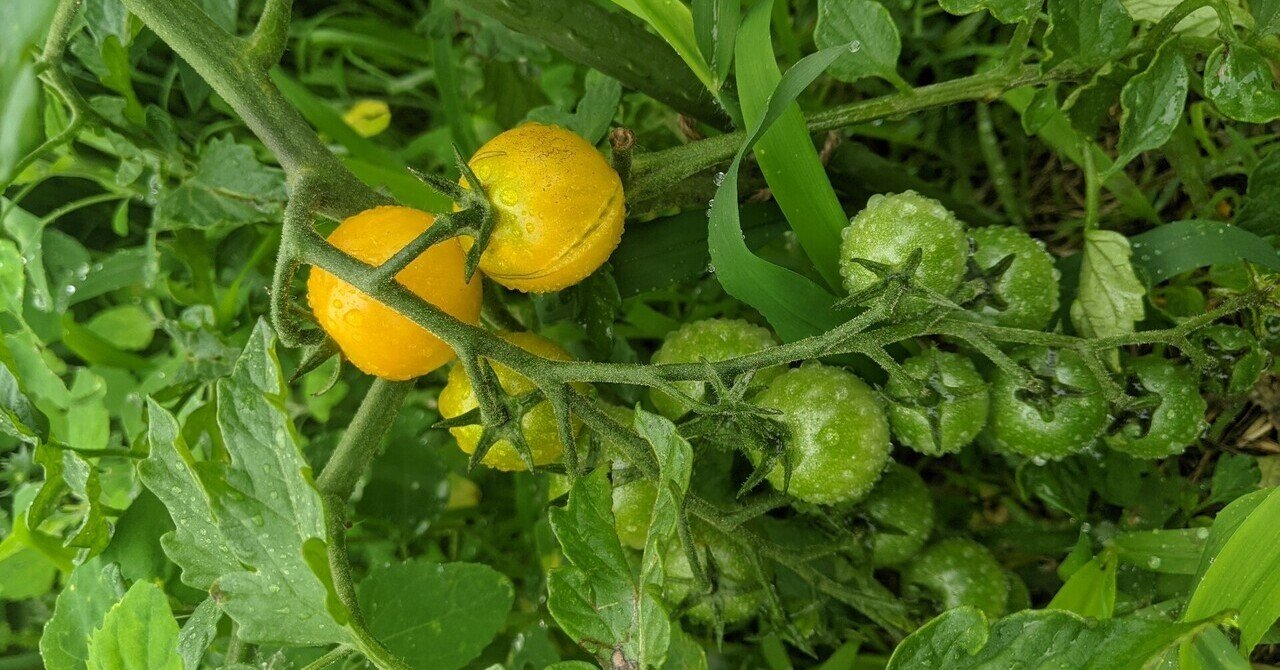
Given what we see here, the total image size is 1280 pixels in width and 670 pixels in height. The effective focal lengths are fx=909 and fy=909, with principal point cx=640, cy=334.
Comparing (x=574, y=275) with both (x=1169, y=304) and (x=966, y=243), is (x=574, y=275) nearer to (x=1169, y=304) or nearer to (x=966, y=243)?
A: (x=966, y=243)

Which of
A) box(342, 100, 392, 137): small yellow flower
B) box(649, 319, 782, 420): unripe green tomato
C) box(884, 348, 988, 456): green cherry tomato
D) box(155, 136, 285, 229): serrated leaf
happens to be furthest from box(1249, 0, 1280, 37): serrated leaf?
box(342, 100, 392, 137): small yellow flower

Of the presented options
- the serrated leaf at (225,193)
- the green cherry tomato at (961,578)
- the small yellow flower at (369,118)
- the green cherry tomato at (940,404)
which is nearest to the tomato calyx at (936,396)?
the green cherry tomato at (940,404)

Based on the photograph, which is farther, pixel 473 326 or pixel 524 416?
pixel 524 416

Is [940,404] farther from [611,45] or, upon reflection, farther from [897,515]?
[611,45]

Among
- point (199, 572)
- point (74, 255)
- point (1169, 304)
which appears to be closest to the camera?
point (199, 572)

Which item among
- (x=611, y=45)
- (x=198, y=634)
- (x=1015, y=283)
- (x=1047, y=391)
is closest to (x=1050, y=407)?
(x=1047, y=391)

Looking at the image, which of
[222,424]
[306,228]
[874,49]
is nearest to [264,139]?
[306,228]
